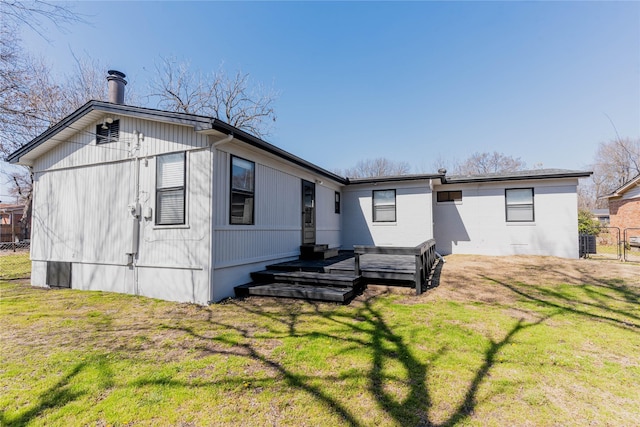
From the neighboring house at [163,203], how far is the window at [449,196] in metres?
2.24

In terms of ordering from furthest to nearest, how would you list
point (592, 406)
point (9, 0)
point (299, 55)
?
point (299, 55), point (9, 0), point (592, 406)

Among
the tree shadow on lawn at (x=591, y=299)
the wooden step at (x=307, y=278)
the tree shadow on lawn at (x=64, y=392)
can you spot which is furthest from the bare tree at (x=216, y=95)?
the tree shadow on lawn at (x=64, y=392)

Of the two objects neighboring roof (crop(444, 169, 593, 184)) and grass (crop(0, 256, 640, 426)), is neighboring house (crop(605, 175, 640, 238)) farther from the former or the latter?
grass (crop(0, 256, 640, 426))

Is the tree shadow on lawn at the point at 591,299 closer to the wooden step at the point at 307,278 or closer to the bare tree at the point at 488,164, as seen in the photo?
the wooden step at the point at 307,278

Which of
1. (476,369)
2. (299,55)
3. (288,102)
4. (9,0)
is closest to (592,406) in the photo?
(476,369)

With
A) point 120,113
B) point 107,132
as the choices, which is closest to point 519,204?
point 120,113

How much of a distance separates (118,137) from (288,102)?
1350cm

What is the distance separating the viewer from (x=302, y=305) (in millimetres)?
5422

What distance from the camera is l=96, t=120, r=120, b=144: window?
6.79 metres

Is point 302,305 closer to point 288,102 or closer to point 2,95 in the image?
point 2,95

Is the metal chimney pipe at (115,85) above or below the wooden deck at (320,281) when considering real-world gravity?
above

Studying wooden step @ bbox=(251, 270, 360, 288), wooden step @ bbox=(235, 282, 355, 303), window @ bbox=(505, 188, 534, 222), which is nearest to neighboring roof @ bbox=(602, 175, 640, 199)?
window @ bbox=(505, 188, 534, 222)

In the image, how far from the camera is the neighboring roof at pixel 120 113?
5363 millimetres

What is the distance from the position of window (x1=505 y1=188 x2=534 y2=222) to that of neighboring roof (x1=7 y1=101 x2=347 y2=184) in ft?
26.6
